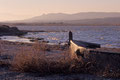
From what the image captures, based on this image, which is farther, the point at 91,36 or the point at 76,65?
the point at 91,36

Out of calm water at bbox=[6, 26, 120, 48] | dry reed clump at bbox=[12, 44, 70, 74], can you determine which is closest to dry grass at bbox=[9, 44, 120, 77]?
dry reed clump at bbox=[12, 44, 70, 74]

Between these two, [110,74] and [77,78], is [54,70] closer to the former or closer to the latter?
[77,78]

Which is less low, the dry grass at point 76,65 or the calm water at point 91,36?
the dry grass at point 76,65

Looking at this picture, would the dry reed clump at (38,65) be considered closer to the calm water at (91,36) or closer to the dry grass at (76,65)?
the dry grass at (76,65)

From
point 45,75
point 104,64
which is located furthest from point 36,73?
point 104,64

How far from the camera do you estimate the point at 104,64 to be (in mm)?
8305

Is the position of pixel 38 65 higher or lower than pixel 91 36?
higher

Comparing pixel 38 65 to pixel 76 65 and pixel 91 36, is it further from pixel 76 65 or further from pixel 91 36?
pixel 91 36

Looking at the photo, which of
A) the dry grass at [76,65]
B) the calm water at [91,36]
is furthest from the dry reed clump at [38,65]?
the calm water at [91,36]

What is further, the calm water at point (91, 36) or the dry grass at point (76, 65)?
the calm water at point (91, 36)

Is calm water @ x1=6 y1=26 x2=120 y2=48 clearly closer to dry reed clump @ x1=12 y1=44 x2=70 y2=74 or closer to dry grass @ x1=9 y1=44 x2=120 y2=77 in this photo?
dry grass @ x1=9 y1=44 x2=120 y2=77

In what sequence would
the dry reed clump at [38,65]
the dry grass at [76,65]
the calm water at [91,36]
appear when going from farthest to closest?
1. the calm water at [91,36]
2. the dry reed clump at [38,65]
3. the dry grass at [76,65]

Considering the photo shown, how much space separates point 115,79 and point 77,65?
1.55m

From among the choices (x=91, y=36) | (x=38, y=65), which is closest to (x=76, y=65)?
(x=38, y=65)
